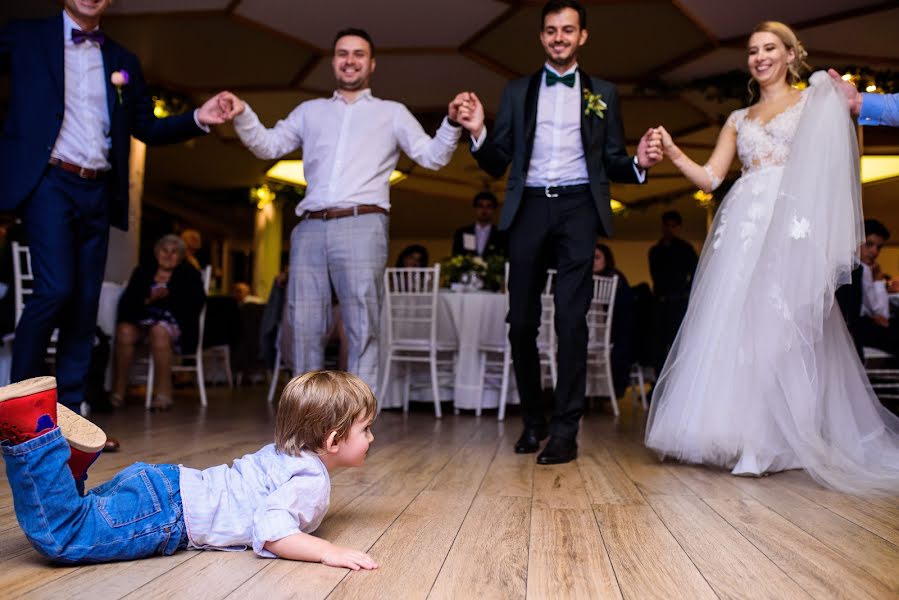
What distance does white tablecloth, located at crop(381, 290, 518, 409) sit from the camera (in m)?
5.23

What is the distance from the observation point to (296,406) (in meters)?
1.54

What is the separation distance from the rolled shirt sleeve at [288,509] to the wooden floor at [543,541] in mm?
50

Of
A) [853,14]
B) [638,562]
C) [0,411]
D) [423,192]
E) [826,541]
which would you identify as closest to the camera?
[0,411]

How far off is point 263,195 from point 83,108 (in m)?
9.06

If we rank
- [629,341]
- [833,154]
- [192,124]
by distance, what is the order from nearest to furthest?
[833,154], [192,124], [629,341]

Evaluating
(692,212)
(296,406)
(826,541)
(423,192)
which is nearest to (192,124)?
(296,406)

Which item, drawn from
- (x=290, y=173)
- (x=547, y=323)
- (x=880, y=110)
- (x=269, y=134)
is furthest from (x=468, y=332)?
(x=290, y=173)

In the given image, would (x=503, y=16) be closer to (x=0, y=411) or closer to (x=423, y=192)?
(x=0, y=411)

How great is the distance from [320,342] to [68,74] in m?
1.21

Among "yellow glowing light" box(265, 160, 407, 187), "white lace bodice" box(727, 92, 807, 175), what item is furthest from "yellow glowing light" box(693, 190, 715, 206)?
"yellow glowing light" box(265, 160, 407, 187)

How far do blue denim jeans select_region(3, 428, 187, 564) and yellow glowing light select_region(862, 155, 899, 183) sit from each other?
976cm

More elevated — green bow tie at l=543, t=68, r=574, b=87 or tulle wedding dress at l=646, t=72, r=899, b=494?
green bow tie at l=543, t=68, r=574, b=87

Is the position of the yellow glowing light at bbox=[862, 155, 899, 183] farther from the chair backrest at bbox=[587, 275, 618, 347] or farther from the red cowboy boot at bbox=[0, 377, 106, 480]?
the red cowboy boot at bbox=[0, 377, 106, 480]

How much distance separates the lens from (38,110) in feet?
8.54
